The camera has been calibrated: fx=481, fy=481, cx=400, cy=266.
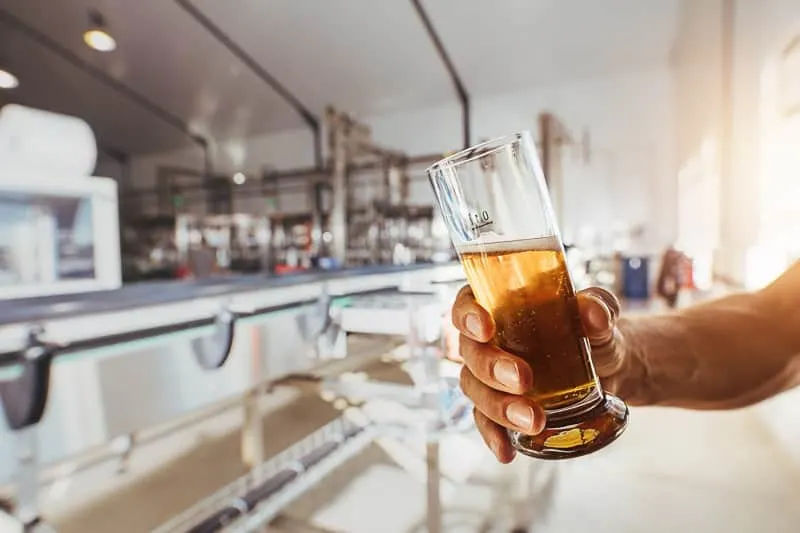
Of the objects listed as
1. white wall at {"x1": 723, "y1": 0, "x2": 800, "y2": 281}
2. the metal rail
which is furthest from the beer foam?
white wall at {"x1": 723, "y1": 0, "x2": 800, "y2": 281}

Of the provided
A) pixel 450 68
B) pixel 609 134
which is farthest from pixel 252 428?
pixel 609 134

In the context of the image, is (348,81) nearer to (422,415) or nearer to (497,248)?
(422,415)

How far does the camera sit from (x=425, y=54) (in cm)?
445

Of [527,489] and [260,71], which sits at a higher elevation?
[260,71]

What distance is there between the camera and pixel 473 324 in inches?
13.6

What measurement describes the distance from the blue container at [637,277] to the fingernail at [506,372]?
14.5 feet

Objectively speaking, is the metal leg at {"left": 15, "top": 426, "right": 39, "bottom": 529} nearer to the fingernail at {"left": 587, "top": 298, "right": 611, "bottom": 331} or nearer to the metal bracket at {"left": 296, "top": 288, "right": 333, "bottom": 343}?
the metal bracket at {"left": 296, "top": 288, "right": 333, "bottom": 343}

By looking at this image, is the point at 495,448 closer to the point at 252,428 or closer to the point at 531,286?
the point at 531,286

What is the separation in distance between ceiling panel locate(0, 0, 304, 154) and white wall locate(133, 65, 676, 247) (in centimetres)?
217

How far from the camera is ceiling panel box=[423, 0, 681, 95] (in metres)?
3.71

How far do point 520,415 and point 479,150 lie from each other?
19 cm

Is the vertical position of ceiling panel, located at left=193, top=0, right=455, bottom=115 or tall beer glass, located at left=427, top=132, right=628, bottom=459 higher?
ceiling panel, located at left=193, top=0, right=455, bottom=115

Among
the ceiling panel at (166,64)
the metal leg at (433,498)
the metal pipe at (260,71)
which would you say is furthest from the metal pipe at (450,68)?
the metal leg at (433,498)

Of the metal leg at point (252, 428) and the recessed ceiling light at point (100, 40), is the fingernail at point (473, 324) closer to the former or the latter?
the metal leg at point (252, 428)
